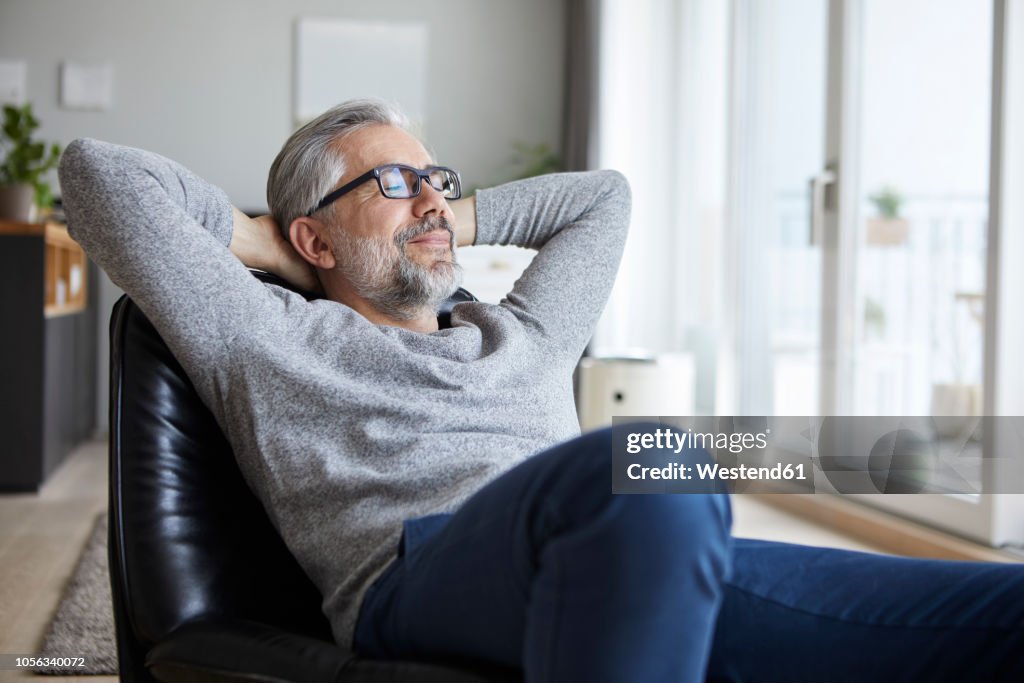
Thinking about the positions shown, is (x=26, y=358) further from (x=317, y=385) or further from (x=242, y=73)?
(x=317, y=385)

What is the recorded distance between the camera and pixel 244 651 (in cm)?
105

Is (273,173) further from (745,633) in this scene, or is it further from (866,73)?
(866,73)

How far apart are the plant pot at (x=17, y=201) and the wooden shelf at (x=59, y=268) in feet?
0.26

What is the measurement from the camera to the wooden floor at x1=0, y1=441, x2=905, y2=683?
2.22 meters

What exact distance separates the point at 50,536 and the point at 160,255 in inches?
83.2

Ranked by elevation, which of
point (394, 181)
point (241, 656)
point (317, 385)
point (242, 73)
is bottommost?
point (241, 656)

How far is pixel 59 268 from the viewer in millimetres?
4336

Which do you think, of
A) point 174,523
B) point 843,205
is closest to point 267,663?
point 174,523

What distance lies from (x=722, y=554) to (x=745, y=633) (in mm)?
274

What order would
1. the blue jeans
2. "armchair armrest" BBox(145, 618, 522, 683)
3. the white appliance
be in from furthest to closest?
1. the white appliance
2. "armchair armrest" BBox(145, 618, 522, 683)
3. the blue jeans

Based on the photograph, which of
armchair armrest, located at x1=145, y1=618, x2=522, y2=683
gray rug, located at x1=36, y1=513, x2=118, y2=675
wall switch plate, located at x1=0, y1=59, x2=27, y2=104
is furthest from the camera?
wall switch plate, located at x1=0, y1=59, x2=27, y2=104

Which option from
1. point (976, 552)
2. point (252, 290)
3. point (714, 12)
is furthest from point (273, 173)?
point (714, 12)

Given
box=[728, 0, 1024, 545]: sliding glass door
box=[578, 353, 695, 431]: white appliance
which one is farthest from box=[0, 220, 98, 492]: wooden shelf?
box=[728, 0, 1024, 545]: sliding glass door

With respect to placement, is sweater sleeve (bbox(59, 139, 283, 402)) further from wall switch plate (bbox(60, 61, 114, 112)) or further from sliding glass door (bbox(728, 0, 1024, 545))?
wall switch plate (bbox(60, 61, 114, 112))
